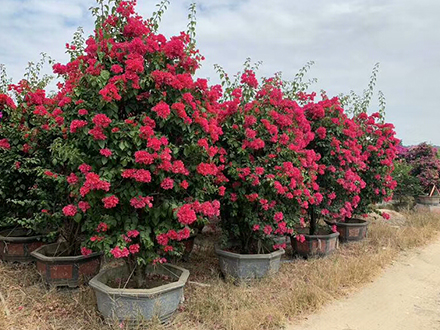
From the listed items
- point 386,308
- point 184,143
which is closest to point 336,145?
point 386,308

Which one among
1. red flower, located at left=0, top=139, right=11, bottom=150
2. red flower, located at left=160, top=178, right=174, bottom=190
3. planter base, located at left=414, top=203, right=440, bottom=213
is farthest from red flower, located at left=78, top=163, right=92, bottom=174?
planter base, located at left=414, top=203, right=440, bottom=213

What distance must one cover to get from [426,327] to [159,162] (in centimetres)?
254

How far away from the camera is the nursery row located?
2.61 m

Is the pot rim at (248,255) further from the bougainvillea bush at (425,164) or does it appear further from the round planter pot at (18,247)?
the bougainvillea bush at (425,164)

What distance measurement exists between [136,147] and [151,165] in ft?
0.55

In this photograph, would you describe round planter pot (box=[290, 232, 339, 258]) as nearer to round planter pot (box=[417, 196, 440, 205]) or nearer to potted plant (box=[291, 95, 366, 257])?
potted plant (box=[291, 95, 366, 257])

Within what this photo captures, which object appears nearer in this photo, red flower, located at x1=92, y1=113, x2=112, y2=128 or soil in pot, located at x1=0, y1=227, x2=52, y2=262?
red flower, located at x1=92, y1=113, x2=112, y2=128

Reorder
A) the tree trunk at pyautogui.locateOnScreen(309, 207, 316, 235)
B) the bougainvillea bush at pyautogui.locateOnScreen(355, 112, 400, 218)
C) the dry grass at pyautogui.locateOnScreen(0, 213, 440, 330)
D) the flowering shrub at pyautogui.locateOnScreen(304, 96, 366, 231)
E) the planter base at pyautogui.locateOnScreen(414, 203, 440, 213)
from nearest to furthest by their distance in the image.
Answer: the dry grass at pyautogui.locateOnScreen(0, 213, 440, 330), the flowering shrub at pyautogui.locateOnScreen(304, 96, 366, 231), the tree trunk at pyautogui.locateOnScreen(309, 207, 316, 235), the bougainvillea bush at pyautogui.locateOnScreen(355, 112, 400, 218), the planter base at pyautogui.locateOnScreen(414, 203, 440, 213)

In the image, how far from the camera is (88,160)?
2.66 m

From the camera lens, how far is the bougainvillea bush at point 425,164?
848 cm

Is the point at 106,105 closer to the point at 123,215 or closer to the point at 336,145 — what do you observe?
the point at 123,215

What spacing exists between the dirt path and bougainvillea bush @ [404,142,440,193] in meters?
4.64

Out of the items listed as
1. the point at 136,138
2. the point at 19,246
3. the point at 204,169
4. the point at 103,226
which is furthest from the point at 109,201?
the point at 19,246

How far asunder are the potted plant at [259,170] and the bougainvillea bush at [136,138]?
0.68 meters
